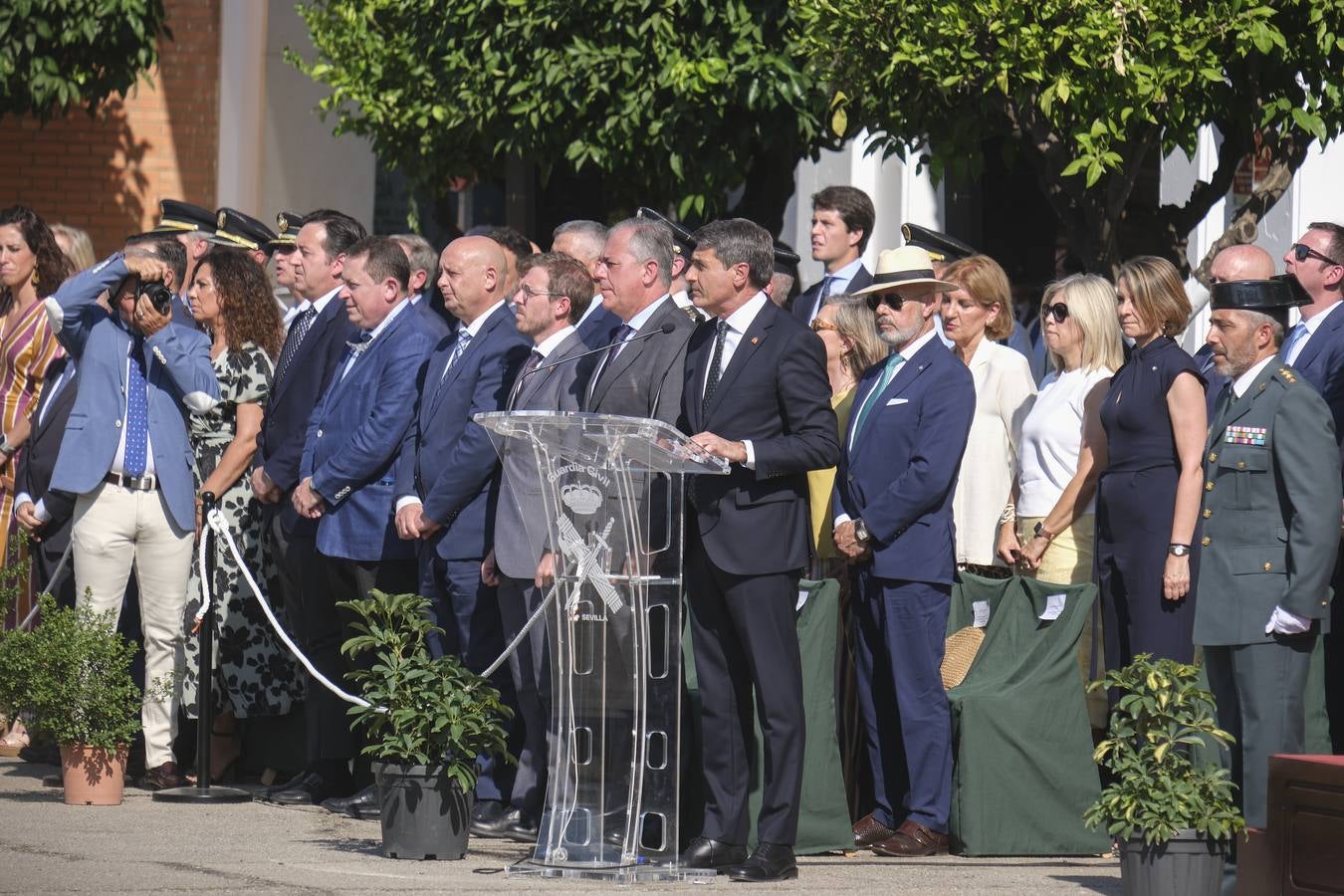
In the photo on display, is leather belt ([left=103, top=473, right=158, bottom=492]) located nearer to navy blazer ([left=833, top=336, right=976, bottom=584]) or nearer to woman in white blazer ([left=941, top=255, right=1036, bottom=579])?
Result: navy blazer ([left=833, top=336, right=976, bottom=584])

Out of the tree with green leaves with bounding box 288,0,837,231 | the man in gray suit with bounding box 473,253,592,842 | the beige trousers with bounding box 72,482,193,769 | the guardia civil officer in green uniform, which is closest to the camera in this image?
the guardia civil officer in green uniform

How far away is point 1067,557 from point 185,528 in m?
3.90

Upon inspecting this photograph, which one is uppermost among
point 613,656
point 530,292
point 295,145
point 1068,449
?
point 295,145

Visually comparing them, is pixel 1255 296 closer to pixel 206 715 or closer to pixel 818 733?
pixel 818 733

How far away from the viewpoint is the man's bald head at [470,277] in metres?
8.99

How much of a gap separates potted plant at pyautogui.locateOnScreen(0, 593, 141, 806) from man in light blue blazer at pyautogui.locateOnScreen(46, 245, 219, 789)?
0.48 meters

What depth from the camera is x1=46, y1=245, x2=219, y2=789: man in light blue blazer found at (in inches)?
377

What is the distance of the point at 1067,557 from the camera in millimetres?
8984

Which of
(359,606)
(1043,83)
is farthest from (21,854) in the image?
(1043,83)

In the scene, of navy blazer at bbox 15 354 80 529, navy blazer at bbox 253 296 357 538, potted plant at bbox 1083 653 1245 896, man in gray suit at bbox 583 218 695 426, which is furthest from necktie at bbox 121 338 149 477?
potted plant at bbox 1083 653 1245 896

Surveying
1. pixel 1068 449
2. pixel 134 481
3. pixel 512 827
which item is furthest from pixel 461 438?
pixel 1068 449

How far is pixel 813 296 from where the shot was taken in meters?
10.2

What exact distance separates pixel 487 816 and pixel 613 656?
178 centimetres

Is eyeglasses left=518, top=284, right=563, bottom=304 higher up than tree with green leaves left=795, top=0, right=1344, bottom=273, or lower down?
lower down
